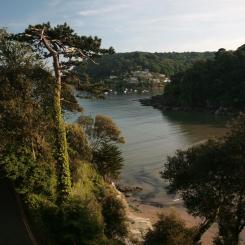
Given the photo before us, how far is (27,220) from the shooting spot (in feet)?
62.2

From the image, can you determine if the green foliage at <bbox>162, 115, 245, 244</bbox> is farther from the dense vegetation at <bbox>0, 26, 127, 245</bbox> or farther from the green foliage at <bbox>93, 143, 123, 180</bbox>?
the green foliage at <bbox>93, 143, 123, 180</bbox>

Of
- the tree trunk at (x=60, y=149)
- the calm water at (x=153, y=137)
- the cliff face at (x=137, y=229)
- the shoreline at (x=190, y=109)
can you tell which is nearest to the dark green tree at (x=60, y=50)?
the tree trunk at (x=60, y=149)

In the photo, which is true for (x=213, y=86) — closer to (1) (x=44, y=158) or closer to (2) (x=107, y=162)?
(2) (x=107, y=162)

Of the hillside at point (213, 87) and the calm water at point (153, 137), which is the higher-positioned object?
the hillside at point (213, 87)

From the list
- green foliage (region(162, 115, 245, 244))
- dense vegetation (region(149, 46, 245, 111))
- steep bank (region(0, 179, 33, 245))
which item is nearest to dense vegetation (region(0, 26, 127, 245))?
steep bank (region(0, 179, 33, 245))

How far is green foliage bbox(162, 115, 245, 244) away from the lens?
18.2 metres

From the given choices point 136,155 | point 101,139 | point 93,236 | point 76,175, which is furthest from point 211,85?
point 93,236

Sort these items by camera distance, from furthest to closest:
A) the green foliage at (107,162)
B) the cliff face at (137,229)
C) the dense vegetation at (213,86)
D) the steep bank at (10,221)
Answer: the dense vegetation at (213,86) < the green foliage at (107,162) < the cliff face at (137,229) < the steep bank at (10,221)

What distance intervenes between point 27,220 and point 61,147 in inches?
145

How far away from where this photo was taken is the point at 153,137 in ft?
207

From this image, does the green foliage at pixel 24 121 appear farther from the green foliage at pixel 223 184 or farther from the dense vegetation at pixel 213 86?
the dense vegetation at pixel 213 86

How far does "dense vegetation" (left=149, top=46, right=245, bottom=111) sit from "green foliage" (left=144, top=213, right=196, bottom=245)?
241 ft

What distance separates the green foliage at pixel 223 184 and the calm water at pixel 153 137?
543 inches

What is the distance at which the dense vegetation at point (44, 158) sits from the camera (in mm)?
18062
